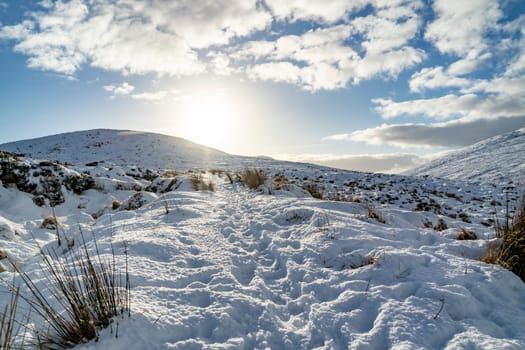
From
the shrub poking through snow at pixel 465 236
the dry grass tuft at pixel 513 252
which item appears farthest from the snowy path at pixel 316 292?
the shrub poking through snow at pixel 465 236

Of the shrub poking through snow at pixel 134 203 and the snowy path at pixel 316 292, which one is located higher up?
the shrub poking through snow at pixel 134 203

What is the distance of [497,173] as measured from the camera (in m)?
16.7

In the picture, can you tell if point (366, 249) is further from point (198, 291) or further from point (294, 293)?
point (198, 291)

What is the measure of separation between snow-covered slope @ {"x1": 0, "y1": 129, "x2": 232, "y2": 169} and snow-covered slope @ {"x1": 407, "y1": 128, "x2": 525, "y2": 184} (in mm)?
20346

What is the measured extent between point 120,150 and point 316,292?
32.4 metres

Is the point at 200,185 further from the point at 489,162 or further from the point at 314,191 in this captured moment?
the point at 489,162

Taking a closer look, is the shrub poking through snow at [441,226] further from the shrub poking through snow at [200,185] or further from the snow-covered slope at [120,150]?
the snow-covered slope at [120,150]

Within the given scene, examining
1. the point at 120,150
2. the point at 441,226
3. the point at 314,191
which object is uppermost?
the point at 120,150

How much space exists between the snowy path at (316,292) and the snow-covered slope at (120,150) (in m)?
20.7

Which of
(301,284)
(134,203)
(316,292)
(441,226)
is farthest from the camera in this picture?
(134,203)

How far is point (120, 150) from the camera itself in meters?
29.9

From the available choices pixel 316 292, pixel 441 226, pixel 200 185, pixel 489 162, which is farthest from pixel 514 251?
pixel 489 162

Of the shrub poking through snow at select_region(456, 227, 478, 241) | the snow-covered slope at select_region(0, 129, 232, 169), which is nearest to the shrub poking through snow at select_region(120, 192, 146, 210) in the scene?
the shrub poking through snow at select_region(456, 227, 478, 241)

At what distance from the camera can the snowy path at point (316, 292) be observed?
171 centimetres
